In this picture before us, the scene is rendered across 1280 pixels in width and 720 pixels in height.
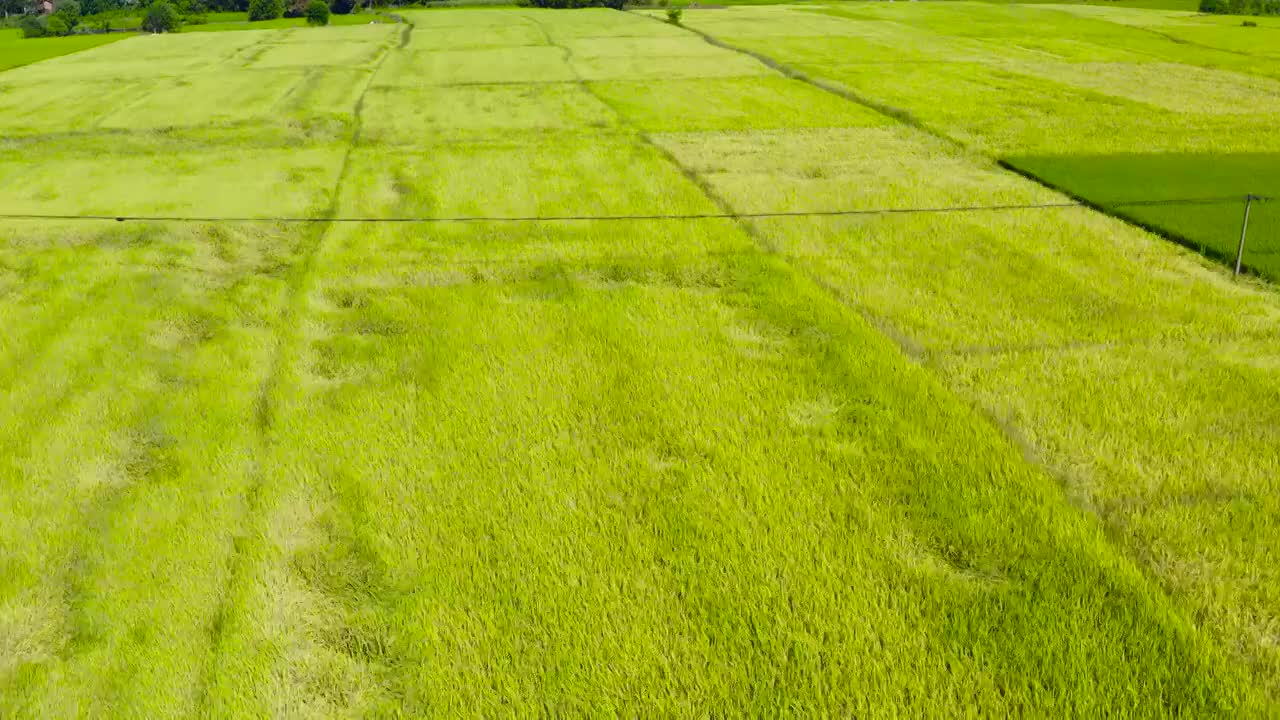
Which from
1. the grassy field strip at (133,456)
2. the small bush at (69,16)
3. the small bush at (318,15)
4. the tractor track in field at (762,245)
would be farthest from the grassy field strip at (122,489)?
the small bush at (69,16)

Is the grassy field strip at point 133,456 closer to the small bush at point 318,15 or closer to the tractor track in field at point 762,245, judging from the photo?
the tractor track in field at point 762,245

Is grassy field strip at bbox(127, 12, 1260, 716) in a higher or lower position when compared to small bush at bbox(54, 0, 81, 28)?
lower

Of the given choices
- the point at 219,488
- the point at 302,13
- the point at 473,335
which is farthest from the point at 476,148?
→ the point at 302,13

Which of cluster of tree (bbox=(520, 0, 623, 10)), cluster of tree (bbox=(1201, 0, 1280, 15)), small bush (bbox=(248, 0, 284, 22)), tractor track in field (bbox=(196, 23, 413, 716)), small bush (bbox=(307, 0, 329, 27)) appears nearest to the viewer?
tractor track in field (bbox=(196, 23, 413, 716))

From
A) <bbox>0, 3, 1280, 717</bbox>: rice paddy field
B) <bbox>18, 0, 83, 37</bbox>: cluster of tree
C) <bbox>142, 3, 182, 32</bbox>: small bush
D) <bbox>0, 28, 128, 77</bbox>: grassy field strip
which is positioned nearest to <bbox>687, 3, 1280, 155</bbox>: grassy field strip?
<bbox>0, 3, 1280, 717</bbox>: rice paddy field

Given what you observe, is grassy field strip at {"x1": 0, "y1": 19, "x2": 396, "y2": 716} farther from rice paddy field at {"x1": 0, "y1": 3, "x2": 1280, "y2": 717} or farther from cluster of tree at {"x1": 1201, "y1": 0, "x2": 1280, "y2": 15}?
cluster of tree at {"x1": 1201, "y1": 0, "x2": 1280, "y2": 15}

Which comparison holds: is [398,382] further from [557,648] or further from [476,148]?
[476,148]

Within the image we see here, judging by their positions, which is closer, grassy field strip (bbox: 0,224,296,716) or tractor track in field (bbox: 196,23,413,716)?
grassy field strip (bbox: 0,224,296,716)
